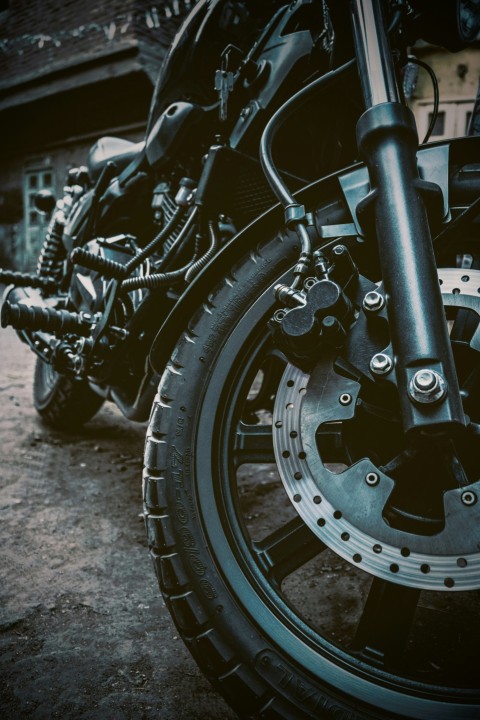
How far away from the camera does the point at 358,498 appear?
3.04 feet

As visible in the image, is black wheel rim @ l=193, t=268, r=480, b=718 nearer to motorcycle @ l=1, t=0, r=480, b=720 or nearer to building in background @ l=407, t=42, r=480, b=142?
motorcycle @ l=1, t=0, r=480, b=720

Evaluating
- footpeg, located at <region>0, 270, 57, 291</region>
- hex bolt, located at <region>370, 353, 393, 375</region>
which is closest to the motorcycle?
hex bolt, located at <region>370, 353, 393, 375</region>

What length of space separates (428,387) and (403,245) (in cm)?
24

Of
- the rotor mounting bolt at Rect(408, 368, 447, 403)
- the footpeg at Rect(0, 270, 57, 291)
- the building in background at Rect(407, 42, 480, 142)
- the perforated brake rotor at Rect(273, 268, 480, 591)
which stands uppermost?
the building in background at Rect(407, 42, 480, 142)

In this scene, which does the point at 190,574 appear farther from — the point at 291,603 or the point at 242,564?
the point at 291,603

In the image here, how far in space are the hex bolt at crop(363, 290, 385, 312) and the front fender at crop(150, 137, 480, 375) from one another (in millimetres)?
171

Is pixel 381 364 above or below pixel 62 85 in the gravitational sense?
below

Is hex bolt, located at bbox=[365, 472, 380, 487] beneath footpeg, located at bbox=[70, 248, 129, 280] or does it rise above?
beneath

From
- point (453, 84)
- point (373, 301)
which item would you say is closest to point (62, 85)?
point (453, 84)

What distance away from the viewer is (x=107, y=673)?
121 centimetres

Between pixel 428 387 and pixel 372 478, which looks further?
pixel 372 478

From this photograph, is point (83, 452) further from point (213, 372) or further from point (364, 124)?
point (364, 124)

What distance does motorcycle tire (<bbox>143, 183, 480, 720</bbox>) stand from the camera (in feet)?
2.89

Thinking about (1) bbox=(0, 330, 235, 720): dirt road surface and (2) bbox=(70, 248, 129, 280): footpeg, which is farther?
(2) bbox=(70, 248, 129, 280): footpeg
